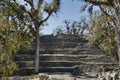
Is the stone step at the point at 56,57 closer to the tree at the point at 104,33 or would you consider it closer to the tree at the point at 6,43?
the tree at the point at 104,33

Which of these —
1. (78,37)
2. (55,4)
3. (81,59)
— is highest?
(55,4)

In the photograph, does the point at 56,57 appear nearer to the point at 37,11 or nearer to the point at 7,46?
the point at 37,11

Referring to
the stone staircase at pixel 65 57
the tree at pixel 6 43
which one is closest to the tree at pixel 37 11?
the stone staircase at pixel 65 57

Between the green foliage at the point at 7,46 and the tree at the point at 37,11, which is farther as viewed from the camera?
the tree at the point at 37,11

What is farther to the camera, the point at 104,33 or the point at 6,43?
the point at 104,33

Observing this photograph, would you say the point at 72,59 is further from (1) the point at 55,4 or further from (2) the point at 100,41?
(1) the point at 55,4

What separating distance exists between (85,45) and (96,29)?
122 inches

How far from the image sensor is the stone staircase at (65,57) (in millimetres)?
22500

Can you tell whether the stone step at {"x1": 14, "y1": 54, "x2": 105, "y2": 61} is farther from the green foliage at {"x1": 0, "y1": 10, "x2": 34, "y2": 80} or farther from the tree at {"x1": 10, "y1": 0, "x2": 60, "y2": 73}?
the green foliage at {"x1": 0, "y1": 10, "x2": 34, "y2": 80}

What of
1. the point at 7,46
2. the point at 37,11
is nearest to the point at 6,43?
the point at 7,46

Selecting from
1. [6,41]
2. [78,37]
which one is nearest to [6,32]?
[6,41]

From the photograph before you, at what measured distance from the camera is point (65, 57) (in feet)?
80.0

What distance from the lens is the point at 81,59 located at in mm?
24266

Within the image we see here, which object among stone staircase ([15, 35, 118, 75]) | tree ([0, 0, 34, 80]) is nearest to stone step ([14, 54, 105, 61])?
stone staircase ([15, 35, 118, 75])
